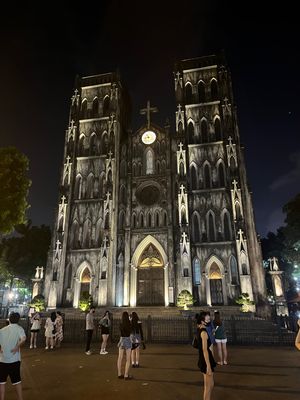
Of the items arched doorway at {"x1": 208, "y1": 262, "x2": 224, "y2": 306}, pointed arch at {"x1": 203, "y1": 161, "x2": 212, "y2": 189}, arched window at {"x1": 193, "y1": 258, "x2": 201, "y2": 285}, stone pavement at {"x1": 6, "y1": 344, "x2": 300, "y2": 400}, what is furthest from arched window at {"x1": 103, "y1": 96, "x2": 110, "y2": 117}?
stone pavement at {"x1": 6, "y1": 344, "x2": 300, "y2": 400}

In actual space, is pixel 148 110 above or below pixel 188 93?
below

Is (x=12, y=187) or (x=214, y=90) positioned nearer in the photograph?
(x=12, y=187)

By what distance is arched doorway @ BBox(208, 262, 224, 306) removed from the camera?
26.0 meters

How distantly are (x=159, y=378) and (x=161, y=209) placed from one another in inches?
872

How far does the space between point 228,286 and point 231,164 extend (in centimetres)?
1117

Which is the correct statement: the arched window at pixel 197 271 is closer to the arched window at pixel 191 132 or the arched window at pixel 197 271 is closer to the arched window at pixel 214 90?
the arched window at pixel 191 132

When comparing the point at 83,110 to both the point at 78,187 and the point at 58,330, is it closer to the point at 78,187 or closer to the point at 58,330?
the point at 78,187

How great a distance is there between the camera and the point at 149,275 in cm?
2834

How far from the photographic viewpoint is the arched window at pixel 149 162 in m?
31.2

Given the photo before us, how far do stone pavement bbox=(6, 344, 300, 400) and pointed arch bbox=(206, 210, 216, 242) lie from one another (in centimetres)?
1610

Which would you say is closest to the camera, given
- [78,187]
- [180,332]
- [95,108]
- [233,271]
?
[180,332]

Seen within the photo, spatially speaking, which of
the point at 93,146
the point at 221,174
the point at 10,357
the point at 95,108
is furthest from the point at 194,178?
the point at 10,357

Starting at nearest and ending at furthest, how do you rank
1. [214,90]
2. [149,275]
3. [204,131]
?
[149,275], [204,131], [214,90]

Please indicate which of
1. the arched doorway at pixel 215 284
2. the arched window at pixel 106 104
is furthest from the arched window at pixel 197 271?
the arched window at pixel 106 104
